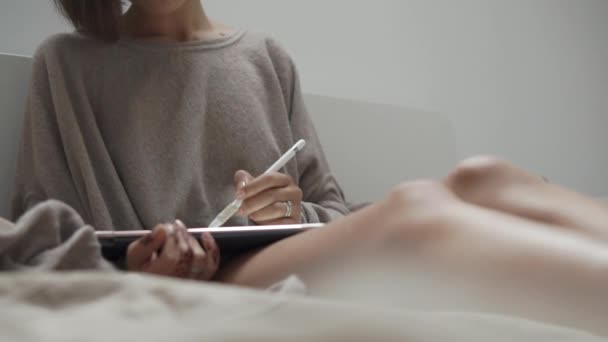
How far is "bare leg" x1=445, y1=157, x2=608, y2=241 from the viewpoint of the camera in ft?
1.67

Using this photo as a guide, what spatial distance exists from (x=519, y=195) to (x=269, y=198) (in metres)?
0.40

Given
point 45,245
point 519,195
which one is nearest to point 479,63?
point 519,195

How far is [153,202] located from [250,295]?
2.29 feet

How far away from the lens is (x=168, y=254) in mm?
546

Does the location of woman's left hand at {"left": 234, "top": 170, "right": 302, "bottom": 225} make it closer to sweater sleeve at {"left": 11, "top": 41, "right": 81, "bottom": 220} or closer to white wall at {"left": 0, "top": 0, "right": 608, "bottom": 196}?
sweater sleeve at {"left": 11, "top": 41, "right": 81, "bottom": 220}

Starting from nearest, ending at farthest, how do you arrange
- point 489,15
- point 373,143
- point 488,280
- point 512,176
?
point 488,280 < point 512,176 < point 373,143 < point 489,15

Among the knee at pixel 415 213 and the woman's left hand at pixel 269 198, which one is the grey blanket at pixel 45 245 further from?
the woman's left hand at pixel 269 198

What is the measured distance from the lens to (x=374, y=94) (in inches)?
64.4

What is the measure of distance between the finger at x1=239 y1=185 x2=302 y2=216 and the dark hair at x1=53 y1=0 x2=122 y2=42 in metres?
0.40

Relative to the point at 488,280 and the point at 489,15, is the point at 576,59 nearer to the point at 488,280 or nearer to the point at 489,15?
the point at 489,15

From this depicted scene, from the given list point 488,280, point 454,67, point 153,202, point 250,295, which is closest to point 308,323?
point 250,295

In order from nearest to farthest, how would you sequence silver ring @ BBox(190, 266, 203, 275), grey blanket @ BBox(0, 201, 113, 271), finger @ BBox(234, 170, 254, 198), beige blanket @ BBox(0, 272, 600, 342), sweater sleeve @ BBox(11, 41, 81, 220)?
beige blanket @ BBox(0, 272, 600, 342) < grey blanket @ BBox(0, 201, 113, 271) < silver ring @ BBox(190, 266, 203, 275) < finger @ BBox(234, 170, 254, 198) < sweater sleeve @ BBox(11, 41, 81, 220)

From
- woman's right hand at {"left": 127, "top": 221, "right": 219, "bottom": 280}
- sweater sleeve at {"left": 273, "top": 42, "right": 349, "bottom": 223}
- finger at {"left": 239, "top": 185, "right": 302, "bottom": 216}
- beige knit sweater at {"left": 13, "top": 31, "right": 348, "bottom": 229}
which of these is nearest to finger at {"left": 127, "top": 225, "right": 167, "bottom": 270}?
woman's right hand at {"left": 127, "top": 221, "right": 219, "bottom": 280}

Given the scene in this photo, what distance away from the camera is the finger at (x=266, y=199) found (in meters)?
0.87
